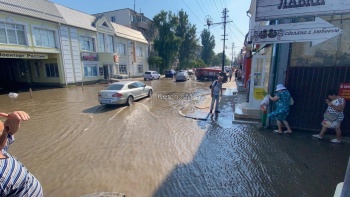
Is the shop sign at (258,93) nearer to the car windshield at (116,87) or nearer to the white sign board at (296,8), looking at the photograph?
the white sign board at (296,8)

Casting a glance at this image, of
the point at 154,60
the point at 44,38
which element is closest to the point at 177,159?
the point at 44,38

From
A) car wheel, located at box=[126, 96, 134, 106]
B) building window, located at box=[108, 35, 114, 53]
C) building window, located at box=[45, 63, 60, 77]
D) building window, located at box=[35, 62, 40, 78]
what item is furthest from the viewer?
building window, located at box=[108, 35, 114, 53]

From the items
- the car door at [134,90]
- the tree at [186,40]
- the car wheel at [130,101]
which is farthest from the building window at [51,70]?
the tree at [186,40]

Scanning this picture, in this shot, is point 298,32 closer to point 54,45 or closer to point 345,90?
point 345,90

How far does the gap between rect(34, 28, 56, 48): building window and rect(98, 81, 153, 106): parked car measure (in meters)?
13.5

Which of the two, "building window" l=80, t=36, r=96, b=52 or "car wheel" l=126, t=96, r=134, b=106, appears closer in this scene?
"car wheel" l=126, t=96, r=134, b=106

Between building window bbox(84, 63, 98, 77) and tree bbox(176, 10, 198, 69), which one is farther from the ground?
tree bbox(176, 10, 198, 69)

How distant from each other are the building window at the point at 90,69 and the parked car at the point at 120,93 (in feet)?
49.8

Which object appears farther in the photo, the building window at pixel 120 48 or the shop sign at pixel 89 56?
the building window at pixel 120 48

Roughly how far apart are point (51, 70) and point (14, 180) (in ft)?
80.4

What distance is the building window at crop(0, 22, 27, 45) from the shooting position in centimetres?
1586

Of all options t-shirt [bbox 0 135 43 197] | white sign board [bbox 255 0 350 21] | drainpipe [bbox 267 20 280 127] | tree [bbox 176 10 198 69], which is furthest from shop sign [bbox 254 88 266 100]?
tree [bbox 176 10 198 69]

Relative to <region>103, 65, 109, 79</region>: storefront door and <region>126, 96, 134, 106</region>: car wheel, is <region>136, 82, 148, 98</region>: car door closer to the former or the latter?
<region>126, 96, 134, 106</region>: car wheel

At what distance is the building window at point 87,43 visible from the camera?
23.1m
